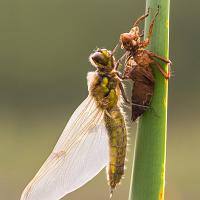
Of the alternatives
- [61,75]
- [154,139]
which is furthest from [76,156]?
[61,75]

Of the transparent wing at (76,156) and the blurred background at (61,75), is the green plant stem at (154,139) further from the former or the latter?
the blurred background at (61,75)

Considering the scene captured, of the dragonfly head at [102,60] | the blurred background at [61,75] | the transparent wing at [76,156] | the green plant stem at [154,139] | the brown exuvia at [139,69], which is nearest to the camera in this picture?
the green plant stem at [154,139]

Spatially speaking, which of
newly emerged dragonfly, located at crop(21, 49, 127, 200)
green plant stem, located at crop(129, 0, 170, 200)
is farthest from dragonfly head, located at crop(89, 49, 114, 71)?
green plant stem, located at crop(129, 0, 170, 200)

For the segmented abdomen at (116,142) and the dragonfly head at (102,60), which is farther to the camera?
the dragonfly head at (102,60)

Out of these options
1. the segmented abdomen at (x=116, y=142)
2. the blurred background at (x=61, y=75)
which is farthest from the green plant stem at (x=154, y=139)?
the blurred background at (x=61, y=75)

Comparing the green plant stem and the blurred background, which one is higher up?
the green plant stem

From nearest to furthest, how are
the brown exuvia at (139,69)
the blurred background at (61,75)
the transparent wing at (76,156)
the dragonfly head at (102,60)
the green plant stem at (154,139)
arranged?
the green plant stem at (154,139) → the brown exuvia at (139,69) → the transparent wing at (76,156) → the dragonfly head at (102,60) → the blurred background at (61,75)

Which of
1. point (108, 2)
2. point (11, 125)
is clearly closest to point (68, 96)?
point (11, 125)

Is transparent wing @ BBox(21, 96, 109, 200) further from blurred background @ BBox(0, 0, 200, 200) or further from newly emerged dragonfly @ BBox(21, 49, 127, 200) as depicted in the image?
blurred background @ BBox(0, 0, 200, 200)
